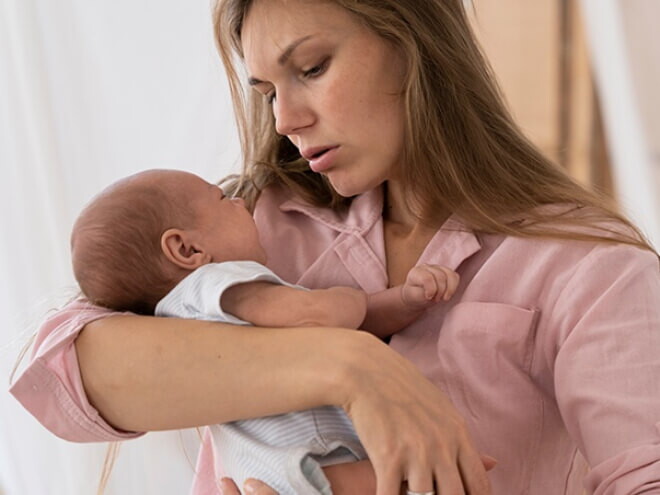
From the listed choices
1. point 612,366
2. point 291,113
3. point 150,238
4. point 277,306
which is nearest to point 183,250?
point 150,238

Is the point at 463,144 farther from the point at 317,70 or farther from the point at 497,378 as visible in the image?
the point at 497,378

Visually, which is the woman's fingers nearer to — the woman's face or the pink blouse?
the pink blouse

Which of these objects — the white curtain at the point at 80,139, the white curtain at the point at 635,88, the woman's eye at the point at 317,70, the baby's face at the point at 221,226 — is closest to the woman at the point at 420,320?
the woman's eye at the point at 317,70

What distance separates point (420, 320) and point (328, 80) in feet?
1.22

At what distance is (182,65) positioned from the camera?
2.07m

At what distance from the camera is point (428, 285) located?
1502 millimetres

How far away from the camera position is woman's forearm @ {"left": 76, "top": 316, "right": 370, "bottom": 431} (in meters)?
1.35

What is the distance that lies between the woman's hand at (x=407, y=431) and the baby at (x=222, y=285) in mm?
76

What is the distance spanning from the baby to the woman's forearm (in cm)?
4

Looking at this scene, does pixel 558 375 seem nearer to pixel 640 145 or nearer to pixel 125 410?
pixel 125 410

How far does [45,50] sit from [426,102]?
70cm

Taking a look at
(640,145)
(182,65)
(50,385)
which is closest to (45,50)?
(182,65)

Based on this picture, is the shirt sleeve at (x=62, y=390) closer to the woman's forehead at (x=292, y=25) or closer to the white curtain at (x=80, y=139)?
the white curtain at (x=80, y=139)

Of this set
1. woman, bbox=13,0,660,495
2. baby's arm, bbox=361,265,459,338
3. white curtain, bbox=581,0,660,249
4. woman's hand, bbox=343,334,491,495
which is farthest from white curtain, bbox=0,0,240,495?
white curtain, bbox=581,0,660,249
